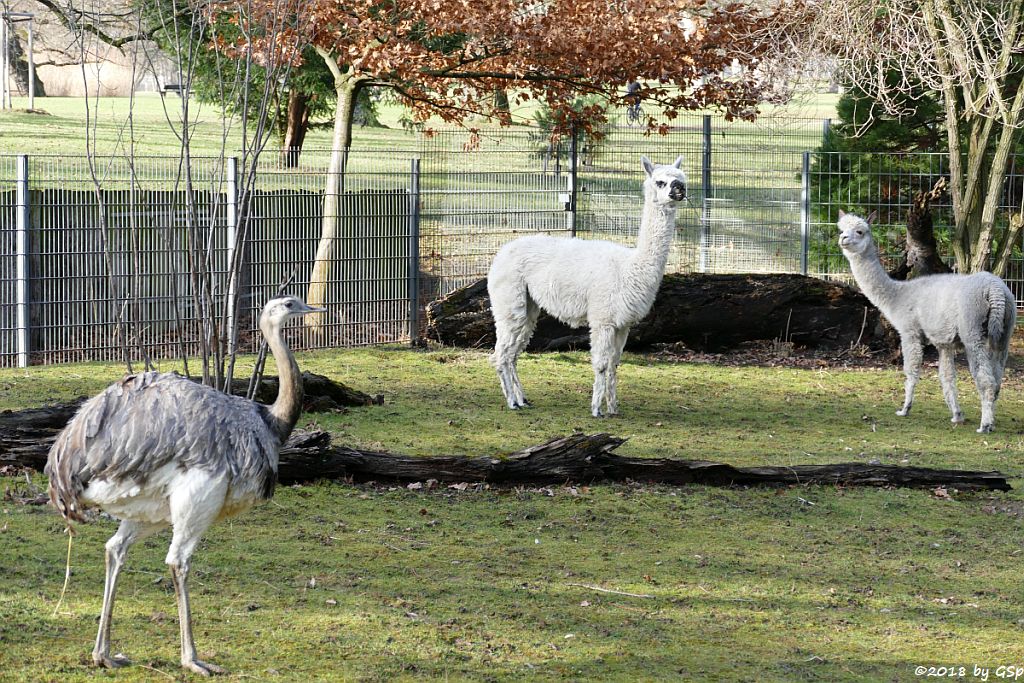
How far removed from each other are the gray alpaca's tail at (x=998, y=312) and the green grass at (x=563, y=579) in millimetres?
839

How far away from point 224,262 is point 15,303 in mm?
2027

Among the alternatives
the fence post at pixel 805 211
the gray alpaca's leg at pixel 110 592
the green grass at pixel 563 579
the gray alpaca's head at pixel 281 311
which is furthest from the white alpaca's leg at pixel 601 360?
the fence post at pixel 805 211

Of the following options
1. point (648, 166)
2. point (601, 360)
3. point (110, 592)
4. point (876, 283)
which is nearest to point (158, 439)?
point (110, 592)

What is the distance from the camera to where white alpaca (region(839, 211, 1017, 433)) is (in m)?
9.31

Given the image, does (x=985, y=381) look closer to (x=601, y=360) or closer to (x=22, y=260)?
(x=601, y=360)

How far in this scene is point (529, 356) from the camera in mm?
12531

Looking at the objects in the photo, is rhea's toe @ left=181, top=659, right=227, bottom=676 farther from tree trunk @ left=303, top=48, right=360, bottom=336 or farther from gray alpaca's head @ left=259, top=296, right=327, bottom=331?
tree trunk @ left=303, top=48, right=360, bottom=336

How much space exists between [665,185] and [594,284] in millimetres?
991

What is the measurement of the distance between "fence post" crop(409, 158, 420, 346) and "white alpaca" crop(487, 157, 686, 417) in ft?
9.90

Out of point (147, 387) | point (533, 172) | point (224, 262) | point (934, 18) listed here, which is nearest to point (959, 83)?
point (934, 18)

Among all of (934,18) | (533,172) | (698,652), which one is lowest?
(698,652)

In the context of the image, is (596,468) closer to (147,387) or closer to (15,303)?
(147,387)

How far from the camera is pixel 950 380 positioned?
964 centimetres

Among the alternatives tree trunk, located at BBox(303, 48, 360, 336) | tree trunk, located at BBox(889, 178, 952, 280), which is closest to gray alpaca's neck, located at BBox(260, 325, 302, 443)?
tree trunk, located at BBox(303, 48, 360, 336)
